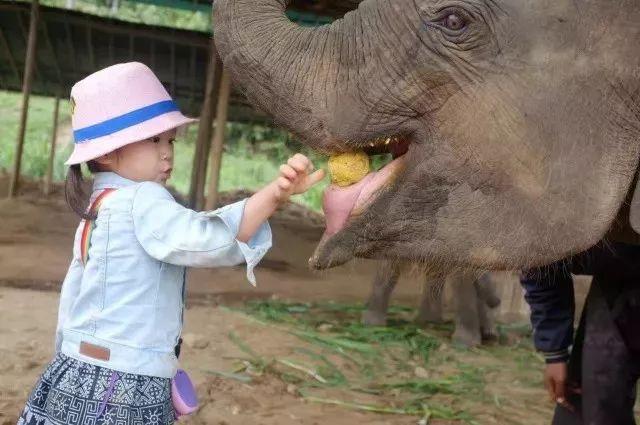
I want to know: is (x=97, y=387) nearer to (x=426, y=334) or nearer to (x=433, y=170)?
(x=433, y=170)

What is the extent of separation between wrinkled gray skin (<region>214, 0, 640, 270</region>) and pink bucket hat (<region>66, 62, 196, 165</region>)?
42 cm

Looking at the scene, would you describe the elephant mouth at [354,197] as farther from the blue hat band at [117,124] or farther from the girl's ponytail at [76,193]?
the girl's ponytail at [76,193]

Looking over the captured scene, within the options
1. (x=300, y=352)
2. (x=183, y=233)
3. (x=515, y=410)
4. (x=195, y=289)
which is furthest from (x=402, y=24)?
(x=195, y=289)

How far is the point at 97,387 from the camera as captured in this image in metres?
1.95

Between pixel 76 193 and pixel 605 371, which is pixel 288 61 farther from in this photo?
pixel 605 371

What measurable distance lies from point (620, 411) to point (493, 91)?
140 cm

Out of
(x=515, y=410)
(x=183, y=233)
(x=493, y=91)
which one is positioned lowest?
(x=515, y=410)

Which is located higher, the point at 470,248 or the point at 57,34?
the point at 470,248

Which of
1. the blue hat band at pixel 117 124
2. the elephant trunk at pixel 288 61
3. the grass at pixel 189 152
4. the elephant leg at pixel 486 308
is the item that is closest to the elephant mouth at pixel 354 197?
the elephant trunk at pixel 288 61

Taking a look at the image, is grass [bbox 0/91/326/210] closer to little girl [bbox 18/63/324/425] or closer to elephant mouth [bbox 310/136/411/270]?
little girl [bbox 18/63/324/425]

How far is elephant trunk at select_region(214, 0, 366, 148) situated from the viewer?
1.60 meters

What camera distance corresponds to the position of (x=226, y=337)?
495 centimetres

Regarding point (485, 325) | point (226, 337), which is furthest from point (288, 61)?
point (485, 325)

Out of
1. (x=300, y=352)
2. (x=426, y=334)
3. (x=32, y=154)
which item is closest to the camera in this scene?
(x=300, y=352)
